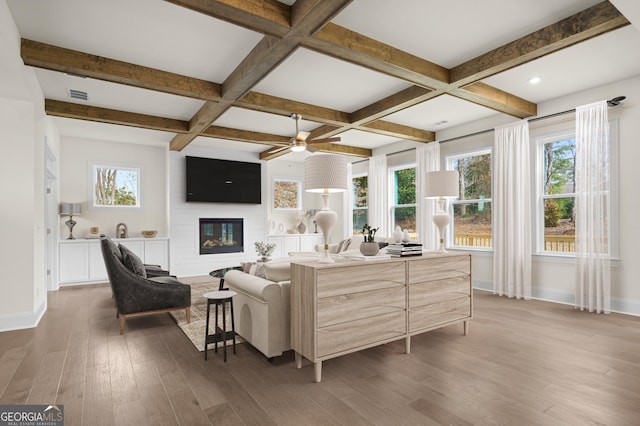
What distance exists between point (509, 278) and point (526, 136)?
2149 mm

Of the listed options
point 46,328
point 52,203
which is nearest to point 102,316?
point 46,328

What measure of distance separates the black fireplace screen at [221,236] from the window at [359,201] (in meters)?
→ 2.86

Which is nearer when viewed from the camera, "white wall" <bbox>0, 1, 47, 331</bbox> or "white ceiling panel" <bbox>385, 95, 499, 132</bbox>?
"white wall" <bbox>0, 1, 47, 331</bbox>

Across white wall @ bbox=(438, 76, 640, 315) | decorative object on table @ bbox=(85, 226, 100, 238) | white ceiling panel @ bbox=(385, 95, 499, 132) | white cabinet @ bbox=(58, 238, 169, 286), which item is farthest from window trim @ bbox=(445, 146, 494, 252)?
decorative object on table @ bbox=(85, 226, 100, 238)

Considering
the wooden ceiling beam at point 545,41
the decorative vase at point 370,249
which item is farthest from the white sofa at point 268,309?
the wooden ceiling beam at point 545,41

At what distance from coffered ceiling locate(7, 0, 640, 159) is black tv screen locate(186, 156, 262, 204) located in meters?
2.04

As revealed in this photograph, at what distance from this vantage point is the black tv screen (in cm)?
736

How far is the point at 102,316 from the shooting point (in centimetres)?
427

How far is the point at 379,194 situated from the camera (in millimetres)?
7691

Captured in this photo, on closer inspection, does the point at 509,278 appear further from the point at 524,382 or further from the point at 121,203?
the point at 121,203

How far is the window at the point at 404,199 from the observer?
7.18 metres

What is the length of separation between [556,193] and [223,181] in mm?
6286

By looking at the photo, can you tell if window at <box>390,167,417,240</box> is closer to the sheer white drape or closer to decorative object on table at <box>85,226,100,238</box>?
the sheer white drape

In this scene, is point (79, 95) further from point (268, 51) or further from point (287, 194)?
point (287, 194)
